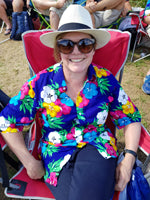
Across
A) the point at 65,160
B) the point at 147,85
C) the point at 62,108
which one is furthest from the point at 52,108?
the point at 147,85

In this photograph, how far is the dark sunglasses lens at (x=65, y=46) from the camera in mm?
1246

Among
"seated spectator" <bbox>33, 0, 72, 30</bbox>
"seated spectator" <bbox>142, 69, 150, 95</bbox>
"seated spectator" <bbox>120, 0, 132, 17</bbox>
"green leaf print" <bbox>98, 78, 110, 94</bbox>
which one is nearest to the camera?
"green leaf print" <bbox>98, 78, 110, 94</bbox>

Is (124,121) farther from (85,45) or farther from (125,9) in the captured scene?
(125,9)

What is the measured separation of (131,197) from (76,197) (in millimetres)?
468

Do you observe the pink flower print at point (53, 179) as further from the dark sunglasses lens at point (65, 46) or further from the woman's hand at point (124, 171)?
the dark sunglasses lens at point (65, 46)

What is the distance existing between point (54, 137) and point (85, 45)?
83 cm

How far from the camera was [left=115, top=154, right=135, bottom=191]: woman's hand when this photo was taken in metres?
1.37

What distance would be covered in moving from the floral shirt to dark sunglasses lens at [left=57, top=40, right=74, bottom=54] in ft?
0.73

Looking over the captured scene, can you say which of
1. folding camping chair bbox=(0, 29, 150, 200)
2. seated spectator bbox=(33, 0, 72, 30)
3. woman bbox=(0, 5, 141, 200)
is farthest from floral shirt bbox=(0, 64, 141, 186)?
seated spectator bbox=(33, 0, 72, 30)

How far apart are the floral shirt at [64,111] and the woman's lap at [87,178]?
0.05 metres

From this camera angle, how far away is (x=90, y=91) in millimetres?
1457

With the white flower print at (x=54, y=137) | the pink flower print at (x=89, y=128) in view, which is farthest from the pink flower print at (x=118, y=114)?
the white flower print at (x=54, y=137)

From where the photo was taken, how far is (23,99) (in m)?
1.38

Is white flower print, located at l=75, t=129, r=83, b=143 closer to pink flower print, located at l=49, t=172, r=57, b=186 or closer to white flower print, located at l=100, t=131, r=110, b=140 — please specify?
white flower print, located at l=100, t=131, r=110, b=140
